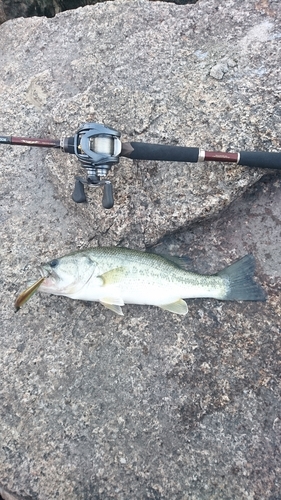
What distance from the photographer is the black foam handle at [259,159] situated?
3.03 m

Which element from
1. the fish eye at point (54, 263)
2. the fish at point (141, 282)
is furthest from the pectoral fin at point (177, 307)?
the fish eye at point (54, 263)

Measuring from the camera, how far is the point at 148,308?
3.24m

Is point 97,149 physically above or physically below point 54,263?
above

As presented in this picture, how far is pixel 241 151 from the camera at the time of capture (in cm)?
316

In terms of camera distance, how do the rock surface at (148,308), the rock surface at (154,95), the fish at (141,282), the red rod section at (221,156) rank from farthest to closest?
1. the rock surface at (154,95)
2. the fish at (141,282)
3. the red rod section at (221,156)
4. the rock surface at (148,308)

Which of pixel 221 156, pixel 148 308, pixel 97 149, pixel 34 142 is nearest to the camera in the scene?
pixel 97 149

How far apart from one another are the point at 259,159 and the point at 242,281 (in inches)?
36.3

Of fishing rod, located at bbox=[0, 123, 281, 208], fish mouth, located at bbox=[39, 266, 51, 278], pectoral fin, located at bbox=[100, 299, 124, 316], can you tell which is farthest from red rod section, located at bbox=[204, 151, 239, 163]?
fish mouth, located at bbox=[39, 266, 51, 278]

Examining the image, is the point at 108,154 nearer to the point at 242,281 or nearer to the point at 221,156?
the point at 221,156

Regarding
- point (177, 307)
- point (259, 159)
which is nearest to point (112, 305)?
point (177, 307)

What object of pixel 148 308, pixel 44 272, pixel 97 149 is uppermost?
pixel 97 149

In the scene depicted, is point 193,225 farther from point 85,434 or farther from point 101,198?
point 85,434

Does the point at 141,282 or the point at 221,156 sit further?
the point at 141,282

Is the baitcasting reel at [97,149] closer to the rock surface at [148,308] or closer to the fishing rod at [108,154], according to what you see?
the fishing rod at [108,154]
